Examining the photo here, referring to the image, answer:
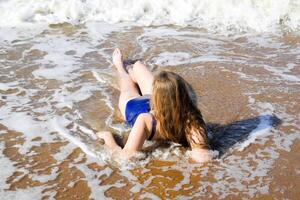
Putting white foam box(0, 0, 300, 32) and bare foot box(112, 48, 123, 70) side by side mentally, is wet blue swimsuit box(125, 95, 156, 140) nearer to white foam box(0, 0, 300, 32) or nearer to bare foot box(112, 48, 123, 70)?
bare foot box(112, 48, 123, 70)

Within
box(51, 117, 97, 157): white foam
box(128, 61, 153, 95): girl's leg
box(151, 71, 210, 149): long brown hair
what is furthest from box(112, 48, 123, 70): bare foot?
box(151, 71, 210, 149): long brown hair

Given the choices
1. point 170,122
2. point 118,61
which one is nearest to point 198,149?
point 170,122

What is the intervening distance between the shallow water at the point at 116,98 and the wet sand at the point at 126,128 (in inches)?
0.5

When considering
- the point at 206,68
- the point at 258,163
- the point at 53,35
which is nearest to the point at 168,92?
the point at 258,163

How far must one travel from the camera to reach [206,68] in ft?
21.0

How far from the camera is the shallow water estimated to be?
3.74 metres

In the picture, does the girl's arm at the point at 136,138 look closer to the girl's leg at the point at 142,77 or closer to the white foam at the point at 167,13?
the girl's leg at the point at 142,77

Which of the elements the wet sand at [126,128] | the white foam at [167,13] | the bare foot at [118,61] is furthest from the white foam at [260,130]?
the white foam at [167,13]

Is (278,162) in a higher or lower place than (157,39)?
lower

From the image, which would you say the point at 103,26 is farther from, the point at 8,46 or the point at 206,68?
the point at 206,68

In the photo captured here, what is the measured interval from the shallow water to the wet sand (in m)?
0.01

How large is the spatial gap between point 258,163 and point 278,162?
17 cm

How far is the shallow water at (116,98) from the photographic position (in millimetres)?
3740

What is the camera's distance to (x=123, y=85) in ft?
18.0
